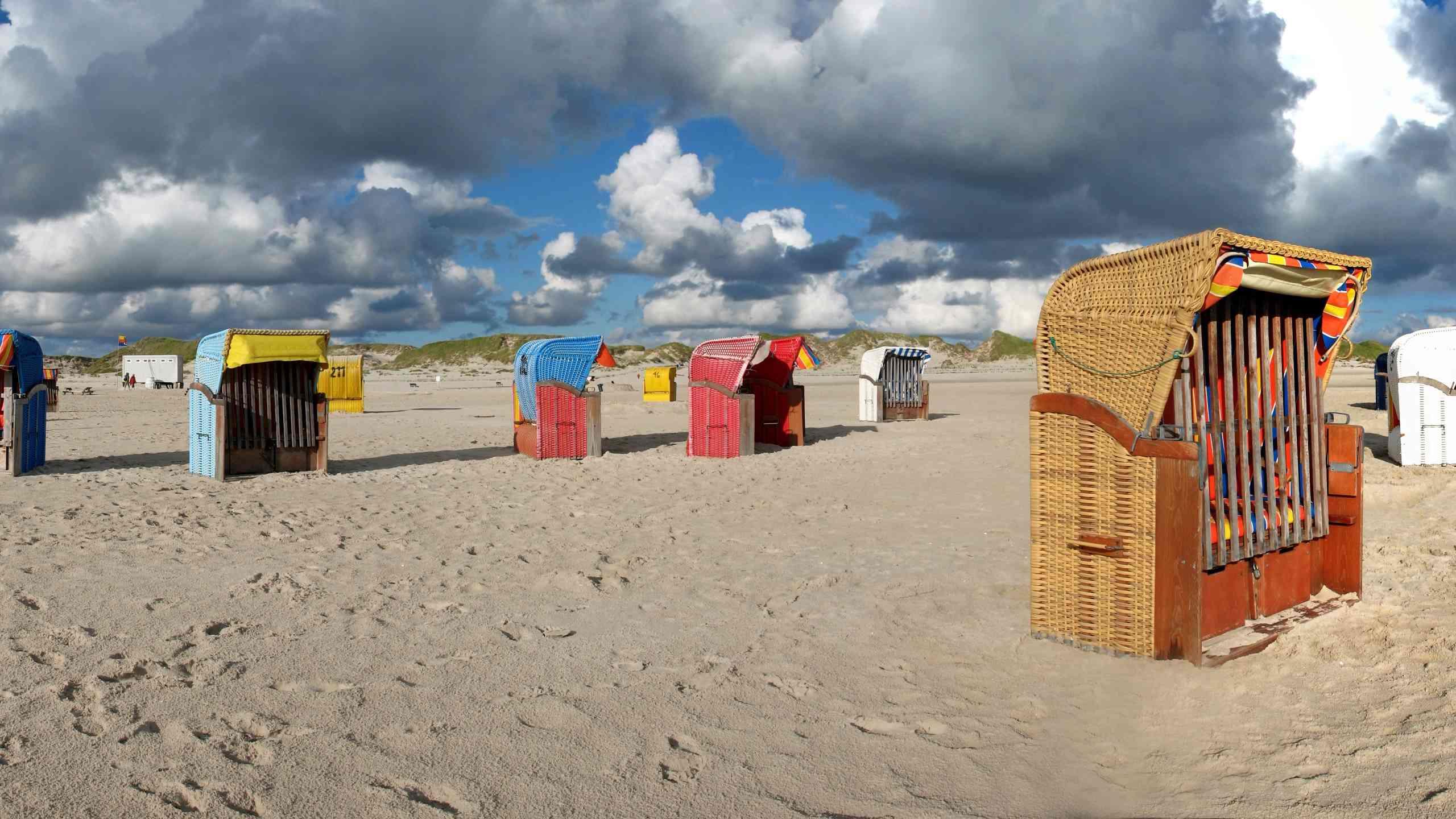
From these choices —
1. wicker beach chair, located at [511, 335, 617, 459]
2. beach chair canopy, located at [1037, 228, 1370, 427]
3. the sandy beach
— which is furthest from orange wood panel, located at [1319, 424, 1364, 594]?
wicker beach chair, located at [511, 335, 617, 459]

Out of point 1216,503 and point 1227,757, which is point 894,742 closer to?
point 1227,757

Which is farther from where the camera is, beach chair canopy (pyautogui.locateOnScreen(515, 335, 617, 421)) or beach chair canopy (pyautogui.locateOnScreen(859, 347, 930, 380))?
beach chair canopy (pyautogui.locateOnScreen(859, 347, 930, 380))

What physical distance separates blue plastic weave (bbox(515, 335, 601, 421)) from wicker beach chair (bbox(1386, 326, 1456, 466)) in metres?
11.7

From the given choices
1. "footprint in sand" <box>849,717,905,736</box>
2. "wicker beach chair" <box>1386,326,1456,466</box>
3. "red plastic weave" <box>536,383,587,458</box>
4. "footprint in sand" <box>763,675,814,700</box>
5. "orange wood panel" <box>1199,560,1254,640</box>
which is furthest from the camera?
"red plastic weave" <box>536,383,587,458</box>

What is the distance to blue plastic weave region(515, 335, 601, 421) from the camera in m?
14.9

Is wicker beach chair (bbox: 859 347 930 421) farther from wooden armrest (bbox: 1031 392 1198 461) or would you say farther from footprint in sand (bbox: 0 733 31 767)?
footprint in sand (bbox: 0 733 31 767)

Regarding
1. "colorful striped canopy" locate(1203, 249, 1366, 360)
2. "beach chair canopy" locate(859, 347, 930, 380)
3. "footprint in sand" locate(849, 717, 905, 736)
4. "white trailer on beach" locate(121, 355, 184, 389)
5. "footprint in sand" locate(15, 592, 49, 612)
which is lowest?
"footprint in sand" locate(849, 717, 905, 736)

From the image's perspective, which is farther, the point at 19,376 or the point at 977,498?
the point at 19,376

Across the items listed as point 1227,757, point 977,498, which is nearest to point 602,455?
point 977,498

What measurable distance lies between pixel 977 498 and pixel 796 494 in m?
2.05

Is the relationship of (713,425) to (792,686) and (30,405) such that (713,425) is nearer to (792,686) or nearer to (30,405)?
(30,405)

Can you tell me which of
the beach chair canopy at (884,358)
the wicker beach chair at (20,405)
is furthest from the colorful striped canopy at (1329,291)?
the beach chair canopy at (884,358)

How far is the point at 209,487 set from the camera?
11.1 meters

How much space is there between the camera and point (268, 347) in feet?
38.7
